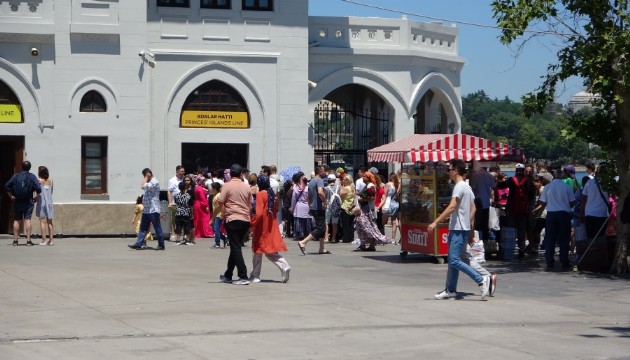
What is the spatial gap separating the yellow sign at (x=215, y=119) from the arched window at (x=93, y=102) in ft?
7.57

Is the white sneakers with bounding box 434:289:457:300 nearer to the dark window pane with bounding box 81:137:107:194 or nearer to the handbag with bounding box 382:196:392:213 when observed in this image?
the handbag with bounding box 382:196:392:213

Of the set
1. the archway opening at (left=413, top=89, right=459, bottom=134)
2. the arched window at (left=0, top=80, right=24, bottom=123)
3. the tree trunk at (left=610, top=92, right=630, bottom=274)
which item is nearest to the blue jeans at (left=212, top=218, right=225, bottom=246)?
the arched window at (left=0, top=80, right=24, bottom=123)

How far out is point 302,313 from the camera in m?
13.5

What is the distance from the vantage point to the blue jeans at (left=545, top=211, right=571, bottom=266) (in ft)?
63.4

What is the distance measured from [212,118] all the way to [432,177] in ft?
34.9

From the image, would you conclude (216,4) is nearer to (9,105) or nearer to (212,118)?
(212,118)

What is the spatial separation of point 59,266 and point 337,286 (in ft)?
17.6

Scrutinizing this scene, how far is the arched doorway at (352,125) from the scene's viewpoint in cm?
3288

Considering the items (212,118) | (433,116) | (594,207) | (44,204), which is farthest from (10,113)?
(594,207)

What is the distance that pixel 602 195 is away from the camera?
19531 mm

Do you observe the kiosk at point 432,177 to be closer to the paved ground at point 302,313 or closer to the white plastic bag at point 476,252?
the paved ground at point 302,313

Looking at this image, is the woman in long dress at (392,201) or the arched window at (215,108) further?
the arched window at (215,108)

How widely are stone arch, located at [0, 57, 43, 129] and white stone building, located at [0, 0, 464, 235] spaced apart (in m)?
0.02

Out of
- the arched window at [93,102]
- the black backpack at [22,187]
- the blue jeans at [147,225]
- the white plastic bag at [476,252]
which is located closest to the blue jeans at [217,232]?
the blue jeans at [147,225]
